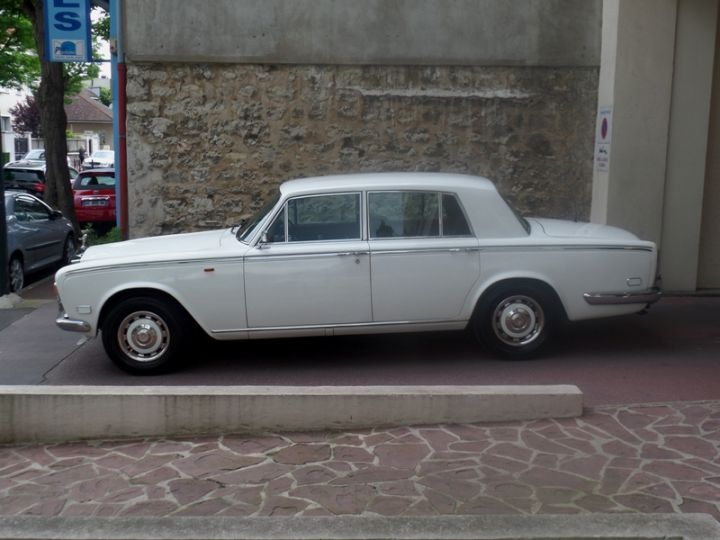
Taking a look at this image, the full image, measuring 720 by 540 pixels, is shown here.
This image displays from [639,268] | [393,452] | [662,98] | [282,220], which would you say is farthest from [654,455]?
[662,98]

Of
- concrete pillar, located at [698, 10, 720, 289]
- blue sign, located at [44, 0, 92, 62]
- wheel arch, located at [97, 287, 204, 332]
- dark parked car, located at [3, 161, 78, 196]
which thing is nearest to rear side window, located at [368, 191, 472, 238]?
wheel arch, located at [97, 287, 204, 332]

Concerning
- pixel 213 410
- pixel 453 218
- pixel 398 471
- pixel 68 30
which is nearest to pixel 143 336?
pixel 213 410

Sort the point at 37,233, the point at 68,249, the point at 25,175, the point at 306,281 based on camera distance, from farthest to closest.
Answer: the point at 25,175 < the point at 68,249 < the point at 37,233 < the point at 306,281

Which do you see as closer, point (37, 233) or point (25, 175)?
point (37, 233)

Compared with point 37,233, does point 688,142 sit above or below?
above

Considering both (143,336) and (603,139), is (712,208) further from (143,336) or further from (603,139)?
(143,336)

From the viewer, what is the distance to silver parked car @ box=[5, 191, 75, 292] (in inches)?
488

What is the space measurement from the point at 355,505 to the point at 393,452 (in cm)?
79

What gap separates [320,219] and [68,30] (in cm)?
679

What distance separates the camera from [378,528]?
4547 mm

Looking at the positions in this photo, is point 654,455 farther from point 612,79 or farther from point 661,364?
point 612,79

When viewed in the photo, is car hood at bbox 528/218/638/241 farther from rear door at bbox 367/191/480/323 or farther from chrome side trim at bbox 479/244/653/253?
rear door at bbox 367/191/480/323

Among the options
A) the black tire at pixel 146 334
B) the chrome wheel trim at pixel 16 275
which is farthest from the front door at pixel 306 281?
the chrome wheel trim at pixel 16 275

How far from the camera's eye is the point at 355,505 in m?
4.92
